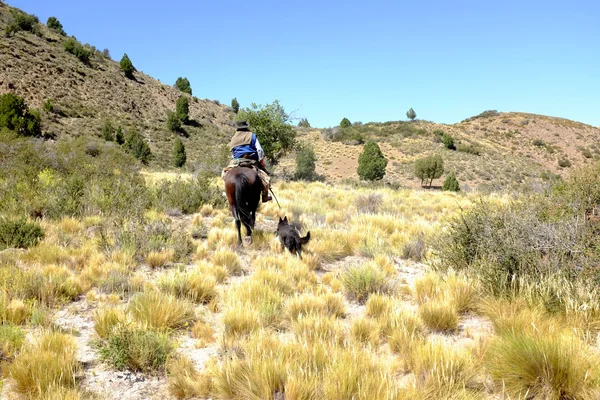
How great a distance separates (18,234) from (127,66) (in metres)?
62.1

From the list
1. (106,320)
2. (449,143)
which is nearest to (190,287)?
(106,320)

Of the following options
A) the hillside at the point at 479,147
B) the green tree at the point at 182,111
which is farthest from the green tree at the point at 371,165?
the green tree at the point at 182,111

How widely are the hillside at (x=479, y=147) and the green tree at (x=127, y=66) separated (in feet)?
103

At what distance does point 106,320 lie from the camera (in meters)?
3.49

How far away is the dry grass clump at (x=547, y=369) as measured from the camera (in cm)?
226

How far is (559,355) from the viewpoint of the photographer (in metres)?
2.36

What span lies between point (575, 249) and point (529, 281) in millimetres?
625

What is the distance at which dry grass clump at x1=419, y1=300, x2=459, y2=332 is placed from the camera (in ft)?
11.7

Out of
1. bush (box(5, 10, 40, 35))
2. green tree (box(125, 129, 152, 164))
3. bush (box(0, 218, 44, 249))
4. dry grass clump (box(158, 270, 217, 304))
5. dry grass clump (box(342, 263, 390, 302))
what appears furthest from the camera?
bush (box(5, 10, 40, 35))

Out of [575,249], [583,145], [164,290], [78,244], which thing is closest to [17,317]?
[164,290]

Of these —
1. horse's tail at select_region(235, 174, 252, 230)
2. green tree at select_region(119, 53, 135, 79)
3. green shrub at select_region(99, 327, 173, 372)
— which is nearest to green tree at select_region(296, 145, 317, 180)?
horse's tail at select_region(235, 174, 252, 230)

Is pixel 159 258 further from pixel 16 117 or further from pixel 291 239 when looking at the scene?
pixel 16 117

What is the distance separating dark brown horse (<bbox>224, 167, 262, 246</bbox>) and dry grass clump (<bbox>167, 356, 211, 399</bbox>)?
14.4 feet

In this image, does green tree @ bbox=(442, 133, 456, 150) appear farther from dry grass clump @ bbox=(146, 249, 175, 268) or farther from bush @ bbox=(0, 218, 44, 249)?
bush @ bbox=(0, 218, 44, 249)
